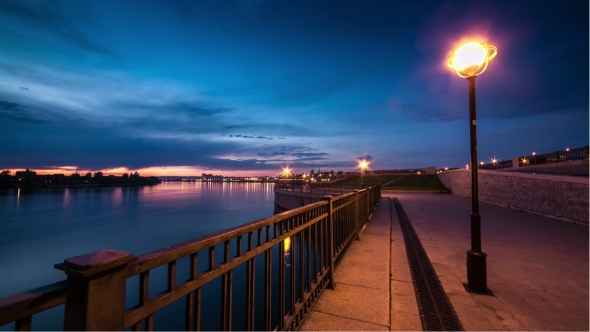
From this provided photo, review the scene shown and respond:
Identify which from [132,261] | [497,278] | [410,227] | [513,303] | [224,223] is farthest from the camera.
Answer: [224,223]

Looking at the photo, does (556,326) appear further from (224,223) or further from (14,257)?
(224,223)

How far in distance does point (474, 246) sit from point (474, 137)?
1.88 meters

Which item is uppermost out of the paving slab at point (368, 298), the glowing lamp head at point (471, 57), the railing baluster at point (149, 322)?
the glowing lamp head at point (471, 57)

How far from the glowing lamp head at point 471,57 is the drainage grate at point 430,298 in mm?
3748

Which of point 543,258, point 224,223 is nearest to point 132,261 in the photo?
point 543,258

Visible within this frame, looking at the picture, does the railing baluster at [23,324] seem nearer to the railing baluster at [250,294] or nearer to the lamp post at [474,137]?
the railing baluster at [250,294]

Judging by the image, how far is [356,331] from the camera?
3006 millimetres

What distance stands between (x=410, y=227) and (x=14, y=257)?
26181mm

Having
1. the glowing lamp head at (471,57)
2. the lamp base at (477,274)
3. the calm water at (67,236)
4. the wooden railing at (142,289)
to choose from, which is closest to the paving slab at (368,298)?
the wooden railing at (142,289)

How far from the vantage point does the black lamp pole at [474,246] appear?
166 inches

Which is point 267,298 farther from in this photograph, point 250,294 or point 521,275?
point 521,275

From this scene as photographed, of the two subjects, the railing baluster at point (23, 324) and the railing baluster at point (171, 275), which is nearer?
the railing baluster at point (23, 324)

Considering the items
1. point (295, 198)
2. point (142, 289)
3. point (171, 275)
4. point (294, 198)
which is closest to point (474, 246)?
point (171, 275)

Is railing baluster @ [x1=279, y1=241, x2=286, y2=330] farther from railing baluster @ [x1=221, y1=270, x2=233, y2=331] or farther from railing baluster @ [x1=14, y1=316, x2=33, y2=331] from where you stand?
railing baluster @ [x1=14, y1=316, x2=33, y2=331]
